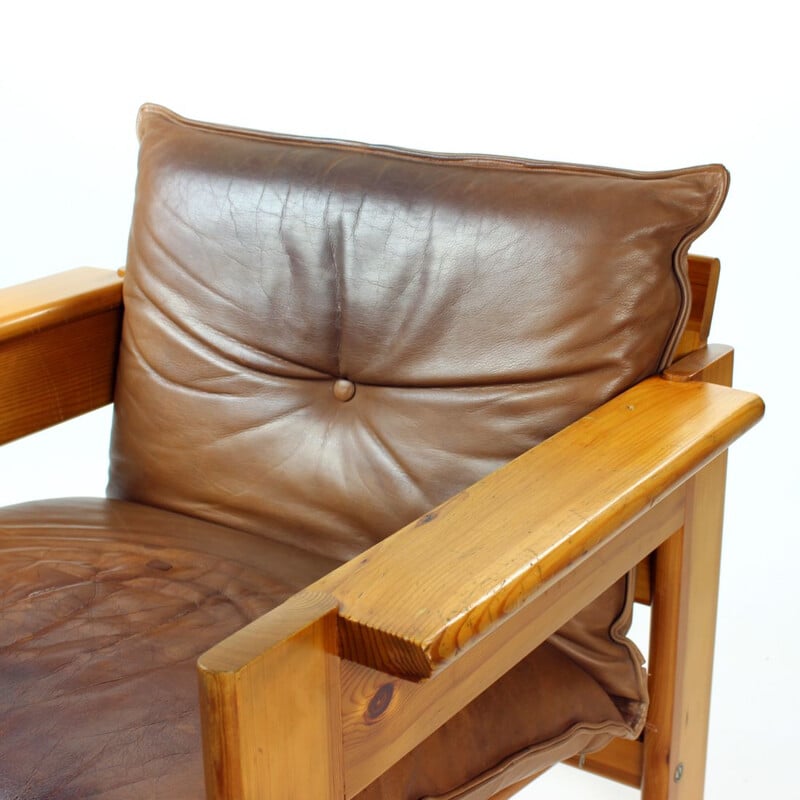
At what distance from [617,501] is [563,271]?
1.05ft

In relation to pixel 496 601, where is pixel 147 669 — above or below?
below

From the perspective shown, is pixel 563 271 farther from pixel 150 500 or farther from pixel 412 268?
pixel 150 500

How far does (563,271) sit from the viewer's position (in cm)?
130

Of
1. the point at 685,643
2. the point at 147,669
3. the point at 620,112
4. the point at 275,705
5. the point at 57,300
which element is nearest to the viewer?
the point at 275,705

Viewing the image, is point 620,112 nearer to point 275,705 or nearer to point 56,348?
point 56,348

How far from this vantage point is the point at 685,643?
1381mm

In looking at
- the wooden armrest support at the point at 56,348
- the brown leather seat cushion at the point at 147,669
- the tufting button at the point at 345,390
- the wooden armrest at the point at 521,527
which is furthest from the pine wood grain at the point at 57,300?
the wooden armrest at the point at 521,527

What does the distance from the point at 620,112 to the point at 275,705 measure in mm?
1413

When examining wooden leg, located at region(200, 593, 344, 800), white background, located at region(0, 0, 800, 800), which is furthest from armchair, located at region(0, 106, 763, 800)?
white background, located at region(0, 0, 800, 800)

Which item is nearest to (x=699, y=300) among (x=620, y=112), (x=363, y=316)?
(x=363, y=316)

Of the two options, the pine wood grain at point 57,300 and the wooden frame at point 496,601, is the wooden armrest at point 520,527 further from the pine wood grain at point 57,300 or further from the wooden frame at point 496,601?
the pine wood grain at point 57,300

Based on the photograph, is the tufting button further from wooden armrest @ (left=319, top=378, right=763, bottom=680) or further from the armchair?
wooden armrest @ (left=319, top=378, right=763, bottom=680)

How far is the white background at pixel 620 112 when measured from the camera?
1.98 meters

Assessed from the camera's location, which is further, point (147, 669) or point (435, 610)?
point (147, 669)
